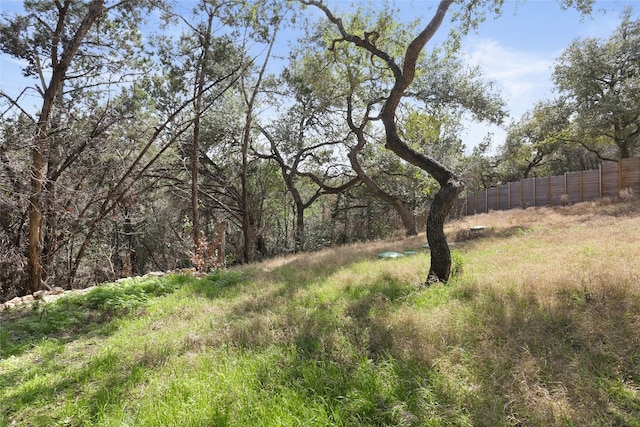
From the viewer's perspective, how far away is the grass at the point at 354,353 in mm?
2143

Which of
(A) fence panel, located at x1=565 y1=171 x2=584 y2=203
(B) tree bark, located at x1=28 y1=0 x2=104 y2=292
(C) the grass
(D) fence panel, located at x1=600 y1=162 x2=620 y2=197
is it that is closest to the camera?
(C) the grass

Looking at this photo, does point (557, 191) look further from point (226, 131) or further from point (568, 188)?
point (226, 131)

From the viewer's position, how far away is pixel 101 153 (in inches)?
329

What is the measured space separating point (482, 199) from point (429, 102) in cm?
1154

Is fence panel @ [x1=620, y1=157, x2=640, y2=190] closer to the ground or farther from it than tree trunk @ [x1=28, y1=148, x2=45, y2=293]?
farther from it

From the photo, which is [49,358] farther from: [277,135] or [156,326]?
[277,135]

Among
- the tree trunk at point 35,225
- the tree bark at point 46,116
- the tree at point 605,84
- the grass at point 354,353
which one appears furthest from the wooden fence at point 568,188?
the tree trunk at point 35,225

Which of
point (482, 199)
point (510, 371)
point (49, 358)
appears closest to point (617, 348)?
point (510, 371)

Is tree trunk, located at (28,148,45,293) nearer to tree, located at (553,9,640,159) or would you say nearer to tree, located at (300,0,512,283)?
tree, located at (300,0,512,283)

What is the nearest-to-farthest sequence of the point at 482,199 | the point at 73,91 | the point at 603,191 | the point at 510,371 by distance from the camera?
the point at 510,371, the point at 73,91, the point at 603,191, the point at 482,199

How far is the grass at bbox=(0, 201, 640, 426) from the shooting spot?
7.03ft

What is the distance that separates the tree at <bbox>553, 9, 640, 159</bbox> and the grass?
1289 cm

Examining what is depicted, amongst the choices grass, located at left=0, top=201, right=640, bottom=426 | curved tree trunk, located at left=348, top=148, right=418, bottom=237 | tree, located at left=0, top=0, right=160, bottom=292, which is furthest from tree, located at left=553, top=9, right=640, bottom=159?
tree, located at left=0, top=0, right=160, bottom=292

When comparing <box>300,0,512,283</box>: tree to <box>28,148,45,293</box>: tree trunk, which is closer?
<box>300,0,512,283</box>: tree
